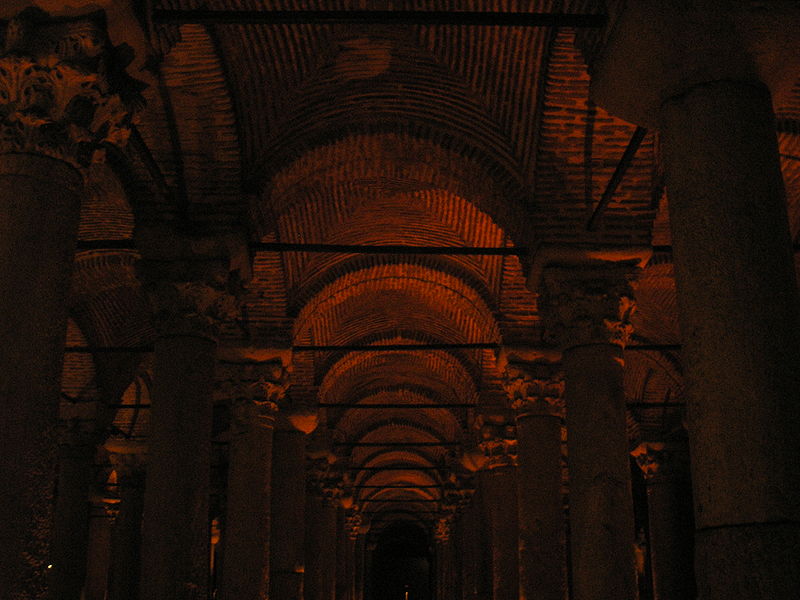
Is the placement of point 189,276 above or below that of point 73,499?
above

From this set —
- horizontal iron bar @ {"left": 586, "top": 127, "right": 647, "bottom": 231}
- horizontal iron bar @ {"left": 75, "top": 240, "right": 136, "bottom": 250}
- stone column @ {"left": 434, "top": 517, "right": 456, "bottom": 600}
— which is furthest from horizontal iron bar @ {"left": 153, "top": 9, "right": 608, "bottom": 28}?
stone column @ {"left": 434, "top": 517, "right": 456, "bottom": 600}

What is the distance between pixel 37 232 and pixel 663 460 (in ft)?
47.6

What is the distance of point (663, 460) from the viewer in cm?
1719

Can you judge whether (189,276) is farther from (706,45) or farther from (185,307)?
(706,45)

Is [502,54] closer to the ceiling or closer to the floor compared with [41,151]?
closer to the ceiling

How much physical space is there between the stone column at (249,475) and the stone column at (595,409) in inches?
155

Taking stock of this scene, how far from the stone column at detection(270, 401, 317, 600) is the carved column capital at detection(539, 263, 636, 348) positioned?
5654 mm

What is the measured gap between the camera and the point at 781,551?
3.84 meters

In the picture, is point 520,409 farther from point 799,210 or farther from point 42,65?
point 42,65

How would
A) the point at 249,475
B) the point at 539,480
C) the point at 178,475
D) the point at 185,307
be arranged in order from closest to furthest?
the point at 178,475, the point at 185,307, the point at 539,480, the point at 249,475

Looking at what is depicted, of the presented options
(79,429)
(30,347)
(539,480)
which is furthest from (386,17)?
(79,429)

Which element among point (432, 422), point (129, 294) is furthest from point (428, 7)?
point (432, 422)

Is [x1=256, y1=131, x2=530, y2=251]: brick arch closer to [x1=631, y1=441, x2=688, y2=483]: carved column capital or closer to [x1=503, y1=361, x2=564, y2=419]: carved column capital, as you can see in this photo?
[x1=503, y1=361, x2=564, y2=419]: carved column capital

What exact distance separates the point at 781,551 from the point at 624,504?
391 cm
